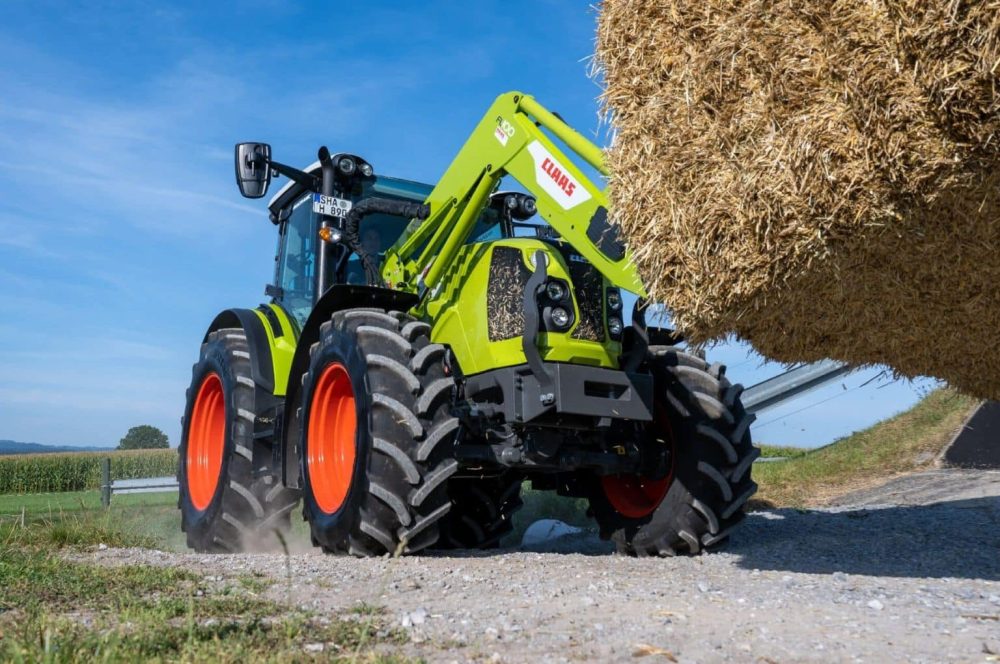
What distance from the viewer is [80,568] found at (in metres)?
4.97

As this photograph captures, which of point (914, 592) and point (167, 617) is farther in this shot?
point (914, 592)

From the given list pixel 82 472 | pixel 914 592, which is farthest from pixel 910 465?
pixel 82 472

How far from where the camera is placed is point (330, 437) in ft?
21.1

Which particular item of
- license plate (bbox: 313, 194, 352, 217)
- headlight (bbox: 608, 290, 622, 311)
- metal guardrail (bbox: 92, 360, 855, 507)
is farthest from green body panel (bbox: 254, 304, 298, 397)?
metal guardrail (bbox: 92, 360, 855, 507)

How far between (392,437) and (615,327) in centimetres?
152

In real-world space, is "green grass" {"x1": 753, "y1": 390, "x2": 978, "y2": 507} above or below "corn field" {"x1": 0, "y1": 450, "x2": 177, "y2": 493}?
below

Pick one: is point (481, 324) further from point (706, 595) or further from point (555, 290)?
point (706, 595)

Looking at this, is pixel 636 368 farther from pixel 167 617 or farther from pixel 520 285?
pixel 167 617

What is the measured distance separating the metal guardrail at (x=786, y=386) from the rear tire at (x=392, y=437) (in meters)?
8.31

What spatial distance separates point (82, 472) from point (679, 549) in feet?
98.4

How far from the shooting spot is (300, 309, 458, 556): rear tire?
5480mm

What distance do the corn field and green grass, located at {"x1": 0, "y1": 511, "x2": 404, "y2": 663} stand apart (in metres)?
26.3

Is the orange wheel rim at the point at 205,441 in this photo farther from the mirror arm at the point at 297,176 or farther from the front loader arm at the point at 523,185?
the front loader arm at the point at 523,185

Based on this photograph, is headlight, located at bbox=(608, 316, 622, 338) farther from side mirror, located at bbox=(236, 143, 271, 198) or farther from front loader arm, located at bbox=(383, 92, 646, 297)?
side mirror, located at bbox=(236, 143, 271, 198)
